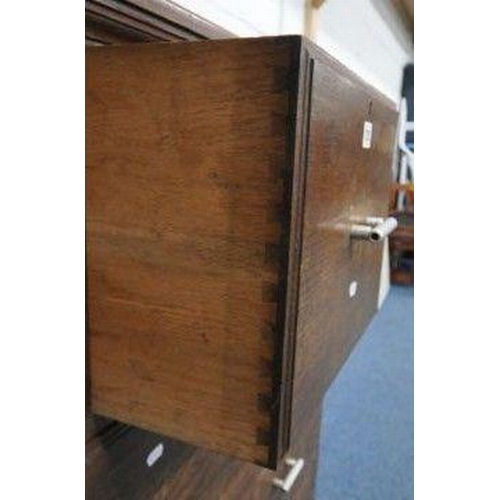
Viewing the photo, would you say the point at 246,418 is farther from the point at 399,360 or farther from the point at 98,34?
the point at 399,360

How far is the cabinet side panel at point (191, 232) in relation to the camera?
445mm

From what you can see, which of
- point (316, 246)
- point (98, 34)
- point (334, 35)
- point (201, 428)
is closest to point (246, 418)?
point (201, 428)

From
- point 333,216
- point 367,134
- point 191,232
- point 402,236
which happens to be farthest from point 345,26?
point 402,236

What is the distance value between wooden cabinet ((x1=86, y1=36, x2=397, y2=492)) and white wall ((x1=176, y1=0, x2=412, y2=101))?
0.39 metres

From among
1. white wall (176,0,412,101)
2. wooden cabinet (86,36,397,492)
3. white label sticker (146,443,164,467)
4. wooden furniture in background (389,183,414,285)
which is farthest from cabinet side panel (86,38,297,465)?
wooden furniture in background (389,183,414,285)

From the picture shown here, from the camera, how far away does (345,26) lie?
198 centimetres

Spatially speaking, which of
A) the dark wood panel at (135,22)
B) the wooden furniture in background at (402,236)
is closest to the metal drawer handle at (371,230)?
the dark wood panel at (135,22)

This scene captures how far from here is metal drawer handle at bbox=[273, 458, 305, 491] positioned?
87 cm

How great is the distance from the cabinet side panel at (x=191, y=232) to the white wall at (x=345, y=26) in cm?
39

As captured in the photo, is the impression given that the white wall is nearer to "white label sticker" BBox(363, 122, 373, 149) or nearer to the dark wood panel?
the dark wood panel

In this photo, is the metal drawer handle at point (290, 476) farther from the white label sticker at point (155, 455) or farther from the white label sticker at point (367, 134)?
the white label sticker at point (367, 134)

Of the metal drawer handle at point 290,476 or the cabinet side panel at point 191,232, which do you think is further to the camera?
the metal drawer handle at point 290,476

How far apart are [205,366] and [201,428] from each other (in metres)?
0.07

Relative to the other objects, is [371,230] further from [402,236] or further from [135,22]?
[402,236]
